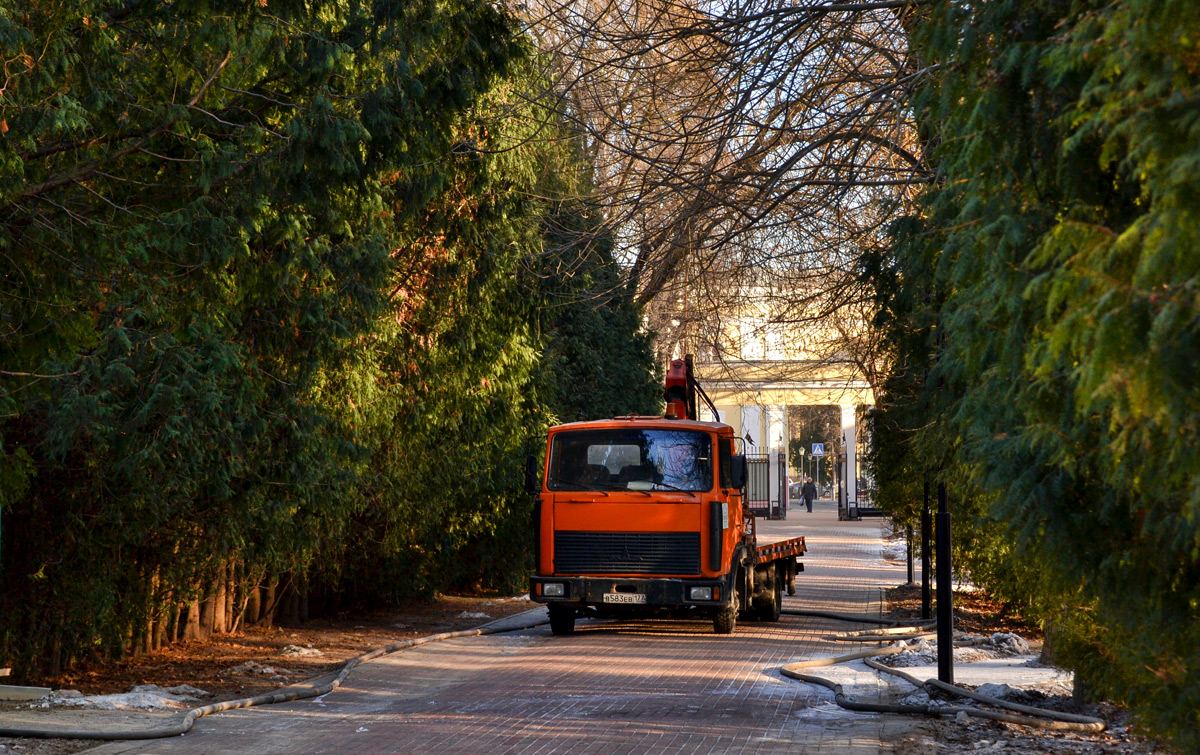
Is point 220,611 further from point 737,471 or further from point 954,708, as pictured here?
point 954,708

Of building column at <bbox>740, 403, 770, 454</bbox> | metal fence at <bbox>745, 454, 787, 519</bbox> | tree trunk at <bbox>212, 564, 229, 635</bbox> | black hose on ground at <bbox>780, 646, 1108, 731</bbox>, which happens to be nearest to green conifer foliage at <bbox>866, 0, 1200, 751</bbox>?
black hose on ground at <bbox>780, 646, 1108, 731</bbox>

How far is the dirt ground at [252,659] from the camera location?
1193cm

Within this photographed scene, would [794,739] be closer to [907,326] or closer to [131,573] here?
[907,326]

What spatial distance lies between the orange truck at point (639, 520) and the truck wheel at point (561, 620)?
0.05ft

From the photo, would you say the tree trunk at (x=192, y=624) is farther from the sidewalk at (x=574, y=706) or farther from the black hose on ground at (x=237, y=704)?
the sidewalk at (x=574, y=706)

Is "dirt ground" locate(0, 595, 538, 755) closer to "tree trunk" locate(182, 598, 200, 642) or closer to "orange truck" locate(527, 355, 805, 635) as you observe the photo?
"tree trunk" locate(182, 598, 200, 642)

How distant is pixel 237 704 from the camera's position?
1090 cm

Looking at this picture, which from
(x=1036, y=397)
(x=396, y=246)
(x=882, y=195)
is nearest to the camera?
(x=1036, y=397)

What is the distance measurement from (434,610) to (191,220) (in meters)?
12.6

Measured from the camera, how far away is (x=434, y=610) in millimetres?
20672

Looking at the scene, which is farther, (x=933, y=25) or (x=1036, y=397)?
(x=933, y=25)

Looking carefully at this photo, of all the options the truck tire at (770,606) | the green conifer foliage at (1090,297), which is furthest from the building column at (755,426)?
the green conifer foliage at (1090,297)

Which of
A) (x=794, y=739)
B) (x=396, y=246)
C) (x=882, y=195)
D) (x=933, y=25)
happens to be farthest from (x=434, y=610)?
(x=933, y=25)

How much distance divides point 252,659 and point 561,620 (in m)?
4.48
